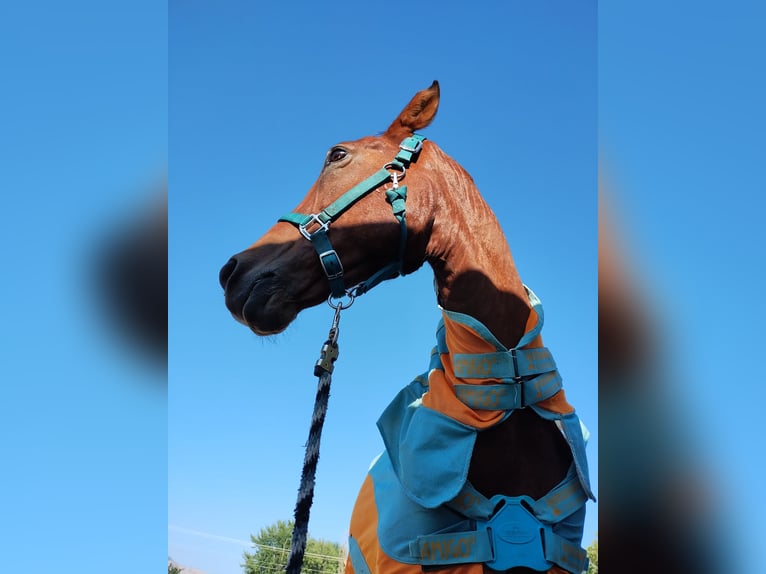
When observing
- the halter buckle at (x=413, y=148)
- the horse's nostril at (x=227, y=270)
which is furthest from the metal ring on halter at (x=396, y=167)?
the horse's nostril at (x=227, y=270)

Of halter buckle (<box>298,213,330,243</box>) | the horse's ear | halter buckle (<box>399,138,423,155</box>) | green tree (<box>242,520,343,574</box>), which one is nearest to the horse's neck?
halter buckle (<box>399,138,423,155</box>)

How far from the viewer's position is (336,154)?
328 centimetres

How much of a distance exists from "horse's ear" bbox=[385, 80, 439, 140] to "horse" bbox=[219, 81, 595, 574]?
0.22 m

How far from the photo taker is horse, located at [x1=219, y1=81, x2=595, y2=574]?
→ 2.82 metres

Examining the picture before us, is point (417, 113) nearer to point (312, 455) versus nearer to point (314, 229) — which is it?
point (314, 229)

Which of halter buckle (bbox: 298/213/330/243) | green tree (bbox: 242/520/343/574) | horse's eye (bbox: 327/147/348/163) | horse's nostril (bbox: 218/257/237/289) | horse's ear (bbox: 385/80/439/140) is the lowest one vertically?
green tree (bbox: 242/520/343/574)

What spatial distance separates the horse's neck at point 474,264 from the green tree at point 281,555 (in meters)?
6.49

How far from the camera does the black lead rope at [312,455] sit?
2395mm

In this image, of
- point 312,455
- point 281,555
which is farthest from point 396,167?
point 281,555

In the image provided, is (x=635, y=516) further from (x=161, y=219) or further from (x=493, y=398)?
(x=161, y=219)

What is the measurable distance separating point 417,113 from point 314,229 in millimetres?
814

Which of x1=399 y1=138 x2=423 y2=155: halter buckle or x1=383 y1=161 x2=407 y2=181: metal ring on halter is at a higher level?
x1=399 y1=138 x2=423 y2=155: halter buckle

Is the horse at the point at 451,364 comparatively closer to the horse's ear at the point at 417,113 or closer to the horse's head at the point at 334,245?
the horse's head at the point at 334,245

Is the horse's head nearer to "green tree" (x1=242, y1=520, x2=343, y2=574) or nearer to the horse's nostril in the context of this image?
the horse's nostril
